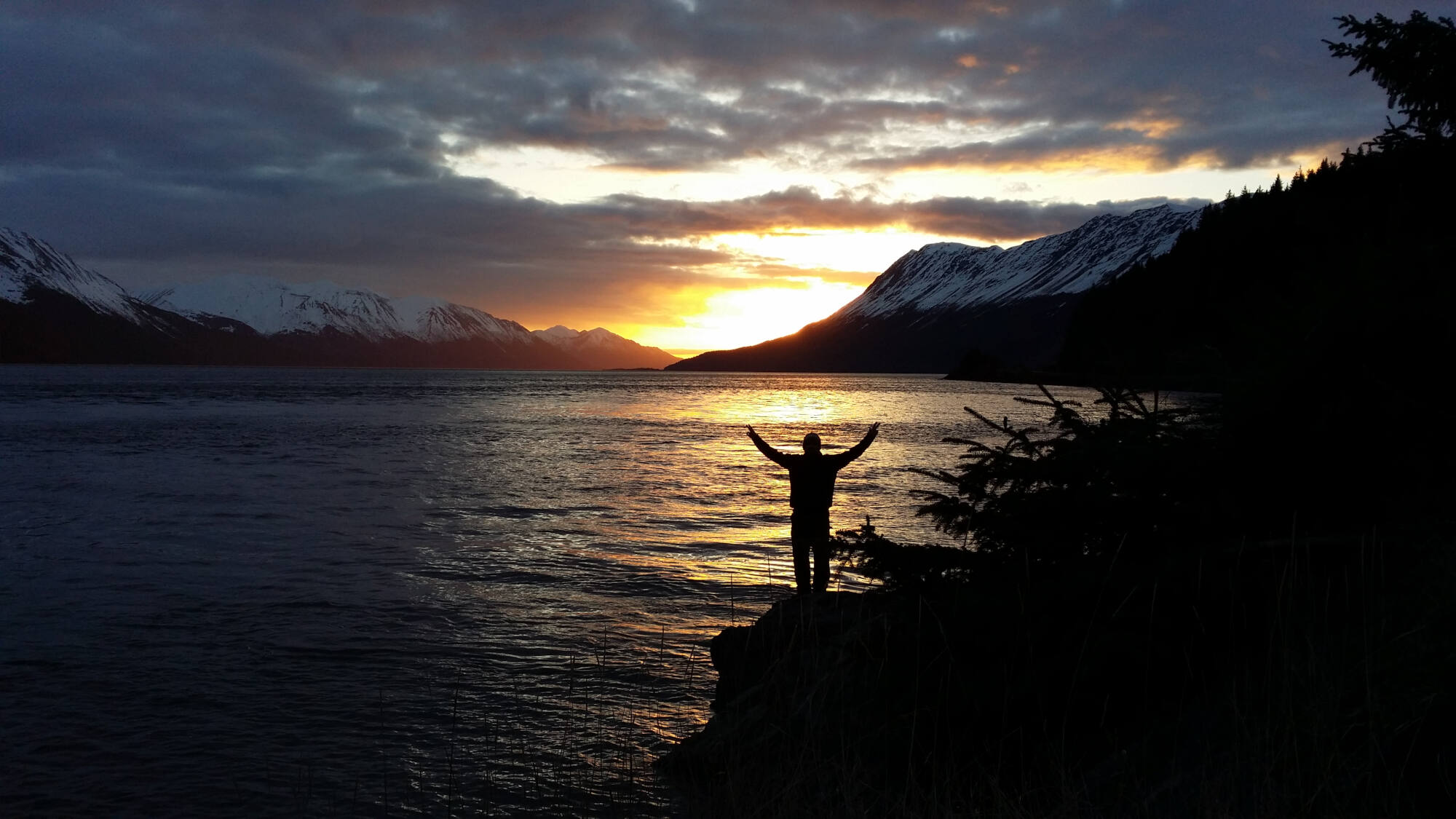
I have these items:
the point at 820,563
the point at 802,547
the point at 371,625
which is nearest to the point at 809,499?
the point at 802,547

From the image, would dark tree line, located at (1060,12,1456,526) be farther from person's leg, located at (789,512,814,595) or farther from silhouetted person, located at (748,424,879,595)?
person's leg, located at (789,512,814,595)

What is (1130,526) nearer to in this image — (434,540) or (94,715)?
(94,715)

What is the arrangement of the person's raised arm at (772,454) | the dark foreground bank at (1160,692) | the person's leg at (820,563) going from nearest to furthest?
the dark foreground bank at (1160,692), the person's leg at (820,563), the person's raised arm at (772,454)

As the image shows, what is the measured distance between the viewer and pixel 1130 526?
17.4 ft

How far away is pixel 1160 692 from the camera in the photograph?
4.82m

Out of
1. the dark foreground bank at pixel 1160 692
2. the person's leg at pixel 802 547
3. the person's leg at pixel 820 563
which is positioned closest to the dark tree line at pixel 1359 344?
the dark foreground bank at pixel 1160 692

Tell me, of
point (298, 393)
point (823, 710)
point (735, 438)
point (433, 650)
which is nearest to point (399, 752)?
point (433, 650)

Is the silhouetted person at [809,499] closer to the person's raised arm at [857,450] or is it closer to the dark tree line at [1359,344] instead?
the person's raised arm at [857,450]

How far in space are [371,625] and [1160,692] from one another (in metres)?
8.74

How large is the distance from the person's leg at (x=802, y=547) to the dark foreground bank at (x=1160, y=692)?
4.38 m

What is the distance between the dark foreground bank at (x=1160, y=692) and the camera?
4.01 m

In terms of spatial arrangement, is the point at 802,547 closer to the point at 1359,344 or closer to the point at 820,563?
the point at 820,563

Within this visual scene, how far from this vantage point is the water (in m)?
6.88

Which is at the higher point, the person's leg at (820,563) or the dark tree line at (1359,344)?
the dark tree line at (1359,344)
